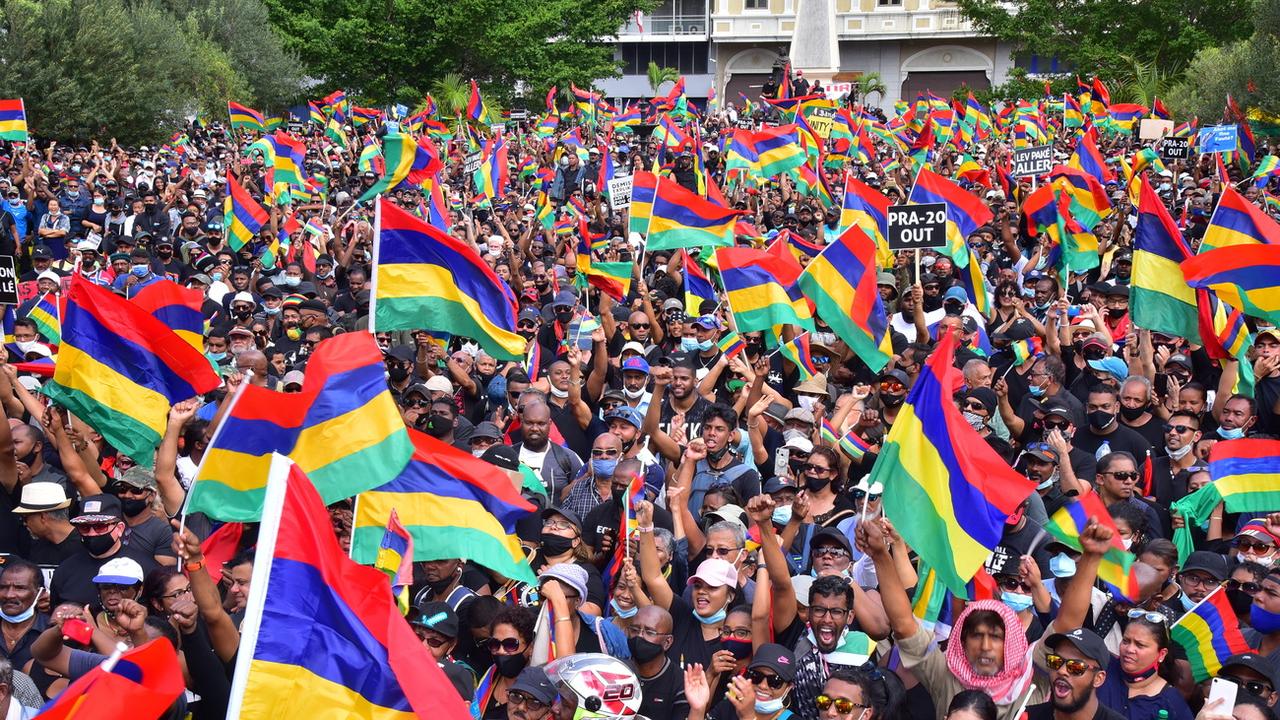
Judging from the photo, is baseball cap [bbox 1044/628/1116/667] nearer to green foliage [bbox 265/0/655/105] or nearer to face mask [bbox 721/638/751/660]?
face mask [bbox 721/638/751/660]

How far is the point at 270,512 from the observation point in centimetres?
443

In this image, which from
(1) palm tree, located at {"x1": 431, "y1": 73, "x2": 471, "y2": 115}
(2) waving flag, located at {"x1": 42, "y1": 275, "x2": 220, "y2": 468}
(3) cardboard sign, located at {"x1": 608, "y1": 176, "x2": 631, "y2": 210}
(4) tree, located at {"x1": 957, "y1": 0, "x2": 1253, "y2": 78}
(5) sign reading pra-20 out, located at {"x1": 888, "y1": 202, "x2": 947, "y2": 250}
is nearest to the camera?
(2) waving flag, located at {"x1": 42, "y1": 275, "x2": 220, "y2": 468}

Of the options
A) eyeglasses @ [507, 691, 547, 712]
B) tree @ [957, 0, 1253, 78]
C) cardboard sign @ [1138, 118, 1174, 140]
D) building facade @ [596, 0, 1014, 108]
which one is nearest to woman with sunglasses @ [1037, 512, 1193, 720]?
eyeglasses @ [507, 691, 547, 712]

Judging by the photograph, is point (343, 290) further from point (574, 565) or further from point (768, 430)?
point (574, 565)

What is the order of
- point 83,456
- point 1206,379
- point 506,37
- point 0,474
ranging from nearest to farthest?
point 0,474
point 83,456
point 1206,379
point 506,37

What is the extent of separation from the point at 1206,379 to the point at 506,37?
38.3m

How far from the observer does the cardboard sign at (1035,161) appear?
57.6ft

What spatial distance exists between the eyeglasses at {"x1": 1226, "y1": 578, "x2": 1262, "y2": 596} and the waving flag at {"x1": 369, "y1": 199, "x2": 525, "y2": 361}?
14.5 ft

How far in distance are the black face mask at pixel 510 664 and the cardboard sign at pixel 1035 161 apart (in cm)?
1295

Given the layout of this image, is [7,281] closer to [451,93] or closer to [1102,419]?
[1102,419]

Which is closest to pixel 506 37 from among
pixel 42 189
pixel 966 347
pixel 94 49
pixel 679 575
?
pixel 94 49

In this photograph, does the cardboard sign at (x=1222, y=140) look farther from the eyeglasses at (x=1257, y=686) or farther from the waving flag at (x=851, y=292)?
the eyeglasses at (x=1257, y=686)

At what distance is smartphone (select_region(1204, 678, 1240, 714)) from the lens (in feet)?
17.0

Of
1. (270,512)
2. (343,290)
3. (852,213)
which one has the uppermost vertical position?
(270,512)
